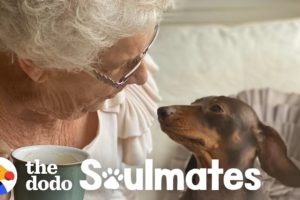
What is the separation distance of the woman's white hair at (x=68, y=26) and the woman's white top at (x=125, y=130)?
6.1 inches

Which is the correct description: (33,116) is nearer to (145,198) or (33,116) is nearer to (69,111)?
(69,111)

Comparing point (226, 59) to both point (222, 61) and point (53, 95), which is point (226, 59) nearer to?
point (222, 61)

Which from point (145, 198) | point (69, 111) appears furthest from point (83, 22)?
point (145, 198)

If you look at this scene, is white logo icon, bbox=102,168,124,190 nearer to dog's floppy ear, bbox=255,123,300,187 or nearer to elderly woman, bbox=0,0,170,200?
elderly woman, bbox=0,0,170,200

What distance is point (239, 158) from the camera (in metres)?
0.77

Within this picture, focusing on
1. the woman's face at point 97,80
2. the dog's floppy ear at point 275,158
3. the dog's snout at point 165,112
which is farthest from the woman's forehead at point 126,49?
the dog's floppy ear at point 275,158

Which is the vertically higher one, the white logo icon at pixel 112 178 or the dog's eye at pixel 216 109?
the dog's eye at pixel 216 109

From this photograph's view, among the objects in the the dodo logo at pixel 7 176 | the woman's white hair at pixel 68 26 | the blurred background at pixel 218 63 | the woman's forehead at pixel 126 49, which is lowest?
the the dodo logo at pixel 7 176

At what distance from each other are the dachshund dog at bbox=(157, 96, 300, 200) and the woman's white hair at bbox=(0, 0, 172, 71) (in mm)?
153

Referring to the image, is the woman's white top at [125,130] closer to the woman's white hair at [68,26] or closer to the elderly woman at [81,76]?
the elderly woman at [81,76]

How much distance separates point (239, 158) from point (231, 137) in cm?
3

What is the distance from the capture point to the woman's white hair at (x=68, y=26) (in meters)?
0.64

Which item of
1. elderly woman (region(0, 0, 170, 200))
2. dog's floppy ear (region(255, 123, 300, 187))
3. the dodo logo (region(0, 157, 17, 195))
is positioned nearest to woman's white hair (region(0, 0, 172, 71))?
elderly woman (region(0, 0, 170, 200))

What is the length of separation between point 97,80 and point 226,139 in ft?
0.63
